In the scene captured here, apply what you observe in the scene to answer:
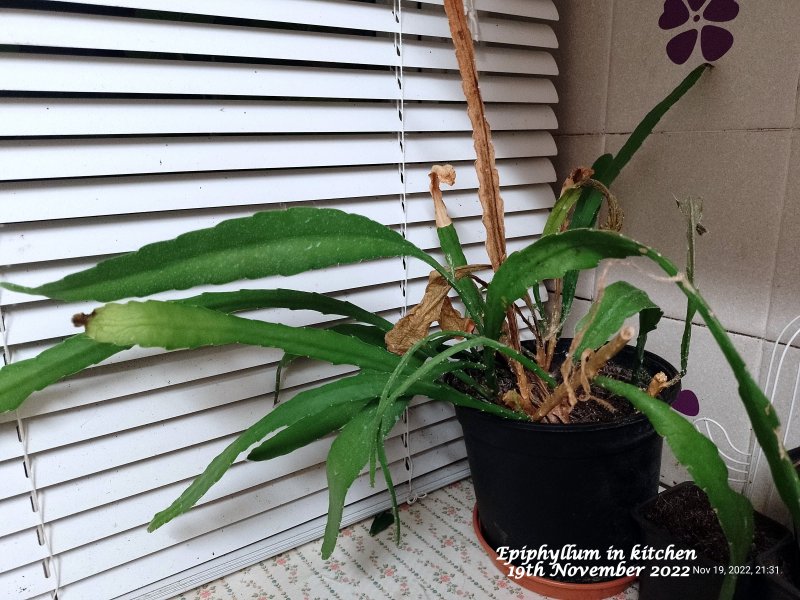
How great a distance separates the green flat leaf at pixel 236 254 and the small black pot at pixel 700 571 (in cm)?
44

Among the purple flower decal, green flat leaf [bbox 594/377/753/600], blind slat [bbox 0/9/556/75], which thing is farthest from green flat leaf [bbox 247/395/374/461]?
the purple flower decal

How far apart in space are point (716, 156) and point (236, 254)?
715 millimetres

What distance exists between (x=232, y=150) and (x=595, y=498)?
0.62m

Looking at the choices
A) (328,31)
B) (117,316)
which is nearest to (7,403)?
(117,316)

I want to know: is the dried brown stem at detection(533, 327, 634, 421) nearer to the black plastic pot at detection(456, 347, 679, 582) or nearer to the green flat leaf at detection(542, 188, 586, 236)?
the black plastic pot at detection(456, 347, 679, 582)

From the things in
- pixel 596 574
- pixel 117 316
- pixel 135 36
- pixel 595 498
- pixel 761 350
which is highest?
pixel 135 36

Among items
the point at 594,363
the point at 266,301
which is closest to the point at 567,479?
the point at 594,363

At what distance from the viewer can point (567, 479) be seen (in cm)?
69

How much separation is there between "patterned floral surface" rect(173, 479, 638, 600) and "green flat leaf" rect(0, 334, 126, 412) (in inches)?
15.4

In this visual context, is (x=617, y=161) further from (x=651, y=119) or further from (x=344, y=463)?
(x=344, y=463)

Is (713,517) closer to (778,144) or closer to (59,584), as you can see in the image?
(778,144)

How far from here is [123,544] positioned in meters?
0.76

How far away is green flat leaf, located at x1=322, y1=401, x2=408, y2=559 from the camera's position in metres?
0.62

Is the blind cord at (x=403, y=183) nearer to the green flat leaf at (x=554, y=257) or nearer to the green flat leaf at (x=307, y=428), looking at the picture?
the green flat leaf at (x=307, y=428)
